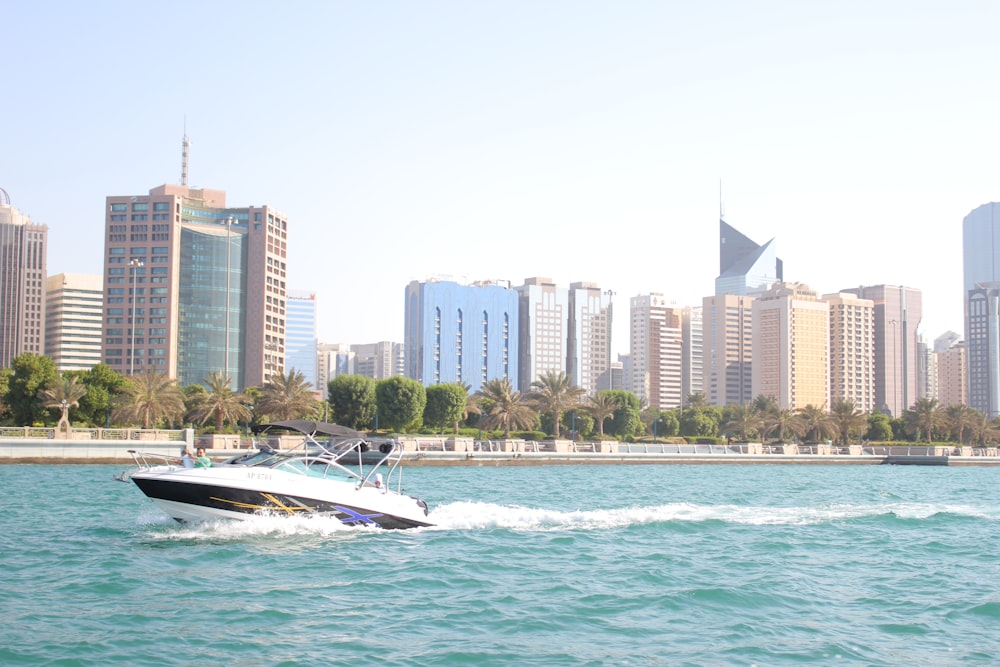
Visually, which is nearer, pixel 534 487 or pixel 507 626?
pixel 507 626

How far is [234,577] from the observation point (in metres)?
18.3

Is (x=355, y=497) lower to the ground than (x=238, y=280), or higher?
lower

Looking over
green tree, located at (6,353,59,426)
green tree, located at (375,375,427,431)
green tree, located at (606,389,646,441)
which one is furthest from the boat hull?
green tree, located at (606,389,646,441)

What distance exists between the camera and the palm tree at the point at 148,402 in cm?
7219

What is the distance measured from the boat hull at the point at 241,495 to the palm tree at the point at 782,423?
317ft

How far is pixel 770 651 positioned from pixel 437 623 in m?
4.73

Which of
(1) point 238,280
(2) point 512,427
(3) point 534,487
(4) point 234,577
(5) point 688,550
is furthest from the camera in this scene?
(1) point 238,280

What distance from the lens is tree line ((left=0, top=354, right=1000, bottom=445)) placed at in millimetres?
73750

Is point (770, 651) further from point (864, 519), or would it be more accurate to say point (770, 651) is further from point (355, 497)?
point (864, 519)

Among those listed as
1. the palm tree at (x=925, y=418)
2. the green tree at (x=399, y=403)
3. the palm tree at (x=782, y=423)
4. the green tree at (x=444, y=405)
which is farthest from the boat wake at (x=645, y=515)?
the palm tree at (x=925, y=418)

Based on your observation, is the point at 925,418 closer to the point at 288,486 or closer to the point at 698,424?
the point at 698,424

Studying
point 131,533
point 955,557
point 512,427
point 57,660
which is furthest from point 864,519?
point 512,427

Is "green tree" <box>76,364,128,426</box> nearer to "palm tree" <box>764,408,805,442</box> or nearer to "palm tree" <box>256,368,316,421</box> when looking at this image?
"palm tree" <box>256,368,316,421</box>

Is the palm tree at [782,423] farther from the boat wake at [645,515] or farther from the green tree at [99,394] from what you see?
the boat wake at [645,515]
